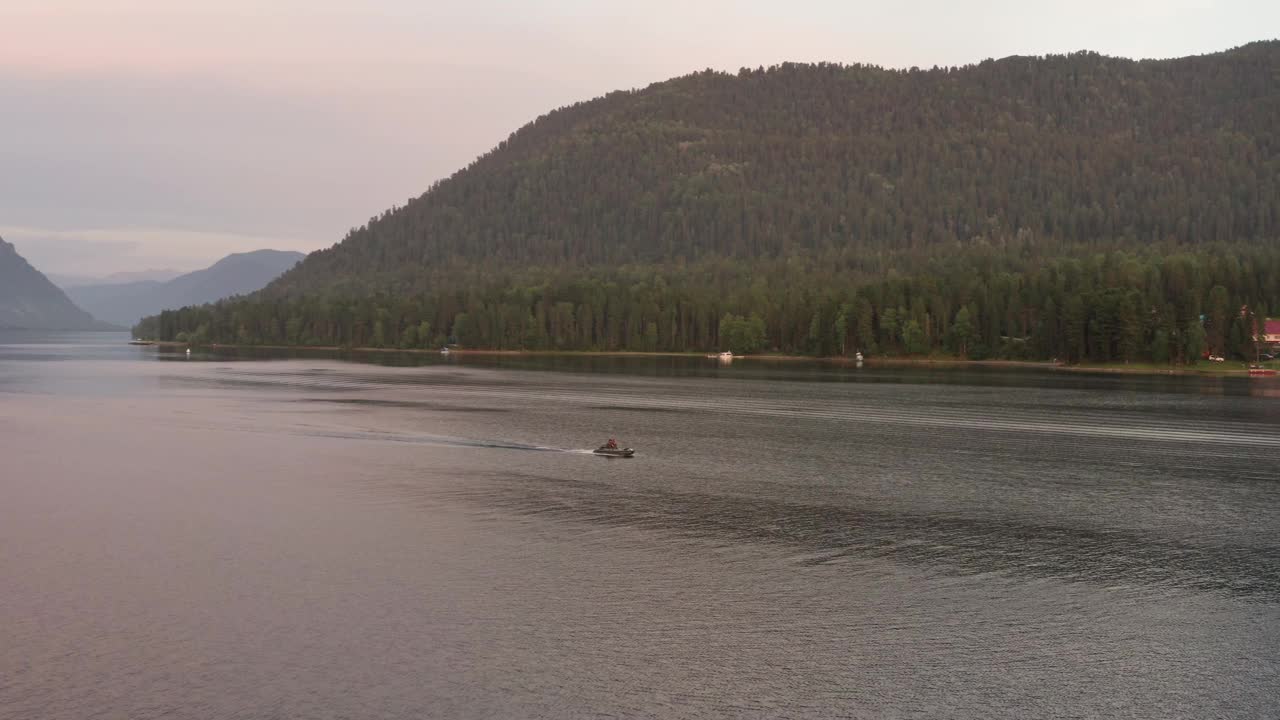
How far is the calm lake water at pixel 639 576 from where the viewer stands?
33.5 metres

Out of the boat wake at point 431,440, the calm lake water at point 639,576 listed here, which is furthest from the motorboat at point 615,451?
the boat wake at point 431,440

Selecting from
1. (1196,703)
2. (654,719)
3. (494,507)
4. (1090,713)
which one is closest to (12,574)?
(494,507)

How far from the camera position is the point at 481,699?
107ft

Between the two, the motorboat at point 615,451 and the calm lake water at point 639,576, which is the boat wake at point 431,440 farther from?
the motorboat at point 615,451

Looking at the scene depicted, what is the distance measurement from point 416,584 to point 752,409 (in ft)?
304

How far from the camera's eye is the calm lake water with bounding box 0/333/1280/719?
3347cm

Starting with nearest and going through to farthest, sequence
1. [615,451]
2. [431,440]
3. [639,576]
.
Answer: [639,576] < [615,451] < [431,440]

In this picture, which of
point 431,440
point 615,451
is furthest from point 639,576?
point 431,440

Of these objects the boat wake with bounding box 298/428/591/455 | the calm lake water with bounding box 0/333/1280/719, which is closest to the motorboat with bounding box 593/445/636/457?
the calm lake water with bounding box 0/333/1280/719

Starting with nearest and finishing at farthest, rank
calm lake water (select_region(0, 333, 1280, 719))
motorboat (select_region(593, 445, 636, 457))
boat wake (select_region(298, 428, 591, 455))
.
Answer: calm lake water (select_region(0, 333, 1280, 719)) < motorboat (select_region(593, 445, 636, 457)) < boat wake (select_region(298, 428, 591, 455))

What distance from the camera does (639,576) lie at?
46938 mm

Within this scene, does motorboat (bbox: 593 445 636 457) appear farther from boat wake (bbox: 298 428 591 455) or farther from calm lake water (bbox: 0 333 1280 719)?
boat wake (bbox: 298 428 591 455)

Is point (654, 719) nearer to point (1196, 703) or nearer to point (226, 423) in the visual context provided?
point (1196, 703)

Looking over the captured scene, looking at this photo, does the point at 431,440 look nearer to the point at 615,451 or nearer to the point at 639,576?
the point at 615,451
